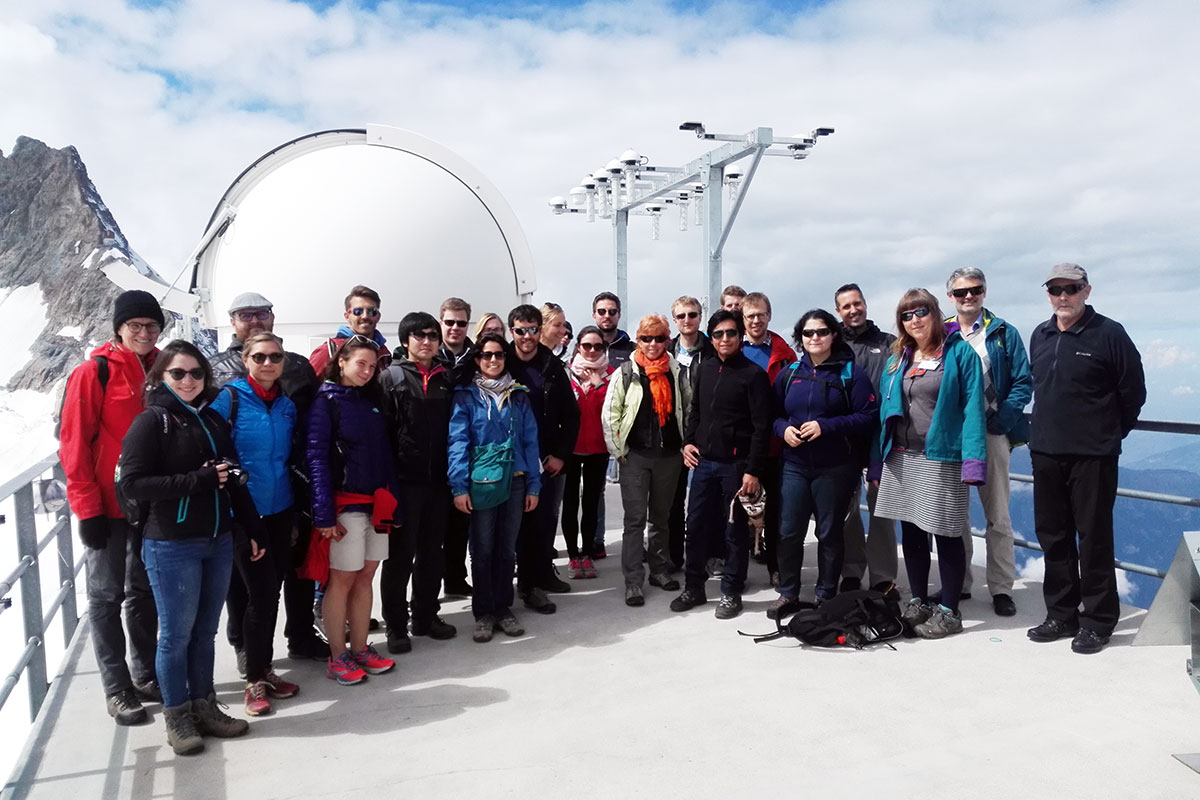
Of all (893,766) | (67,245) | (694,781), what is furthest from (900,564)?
(67,245)

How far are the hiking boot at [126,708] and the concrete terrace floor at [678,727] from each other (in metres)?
0.06

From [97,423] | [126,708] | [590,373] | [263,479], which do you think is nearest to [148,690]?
[126,708]

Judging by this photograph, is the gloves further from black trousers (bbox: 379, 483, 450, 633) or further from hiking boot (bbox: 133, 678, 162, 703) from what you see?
black trousers (bbox: 379, 483, 450, 633)

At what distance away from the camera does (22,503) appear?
4.00 meters

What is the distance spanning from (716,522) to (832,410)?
3.49 ft

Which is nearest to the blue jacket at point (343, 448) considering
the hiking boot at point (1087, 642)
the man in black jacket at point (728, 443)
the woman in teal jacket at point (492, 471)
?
the woman in teal jacket at point (492, 471)

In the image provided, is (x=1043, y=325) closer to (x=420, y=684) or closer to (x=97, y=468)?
(x=420, y=684)

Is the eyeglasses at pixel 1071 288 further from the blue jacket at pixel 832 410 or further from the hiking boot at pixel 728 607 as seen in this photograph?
the hiking boot at pixel 728 607

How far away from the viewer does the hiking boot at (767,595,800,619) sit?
188 inches

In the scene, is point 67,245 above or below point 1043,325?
above

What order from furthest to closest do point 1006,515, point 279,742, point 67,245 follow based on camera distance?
point 67,245 → point 1006,515 → point 279,742

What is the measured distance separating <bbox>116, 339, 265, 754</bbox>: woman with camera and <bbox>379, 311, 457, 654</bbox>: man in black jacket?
948mm

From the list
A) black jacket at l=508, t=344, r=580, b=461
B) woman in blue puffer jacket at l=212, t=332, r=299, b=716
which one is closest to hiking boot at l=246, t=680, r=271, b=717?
woman in blue puffer jacket at l=212, t=332, r=299, b=716

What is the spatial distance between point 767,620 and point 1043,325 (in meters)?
2.23
